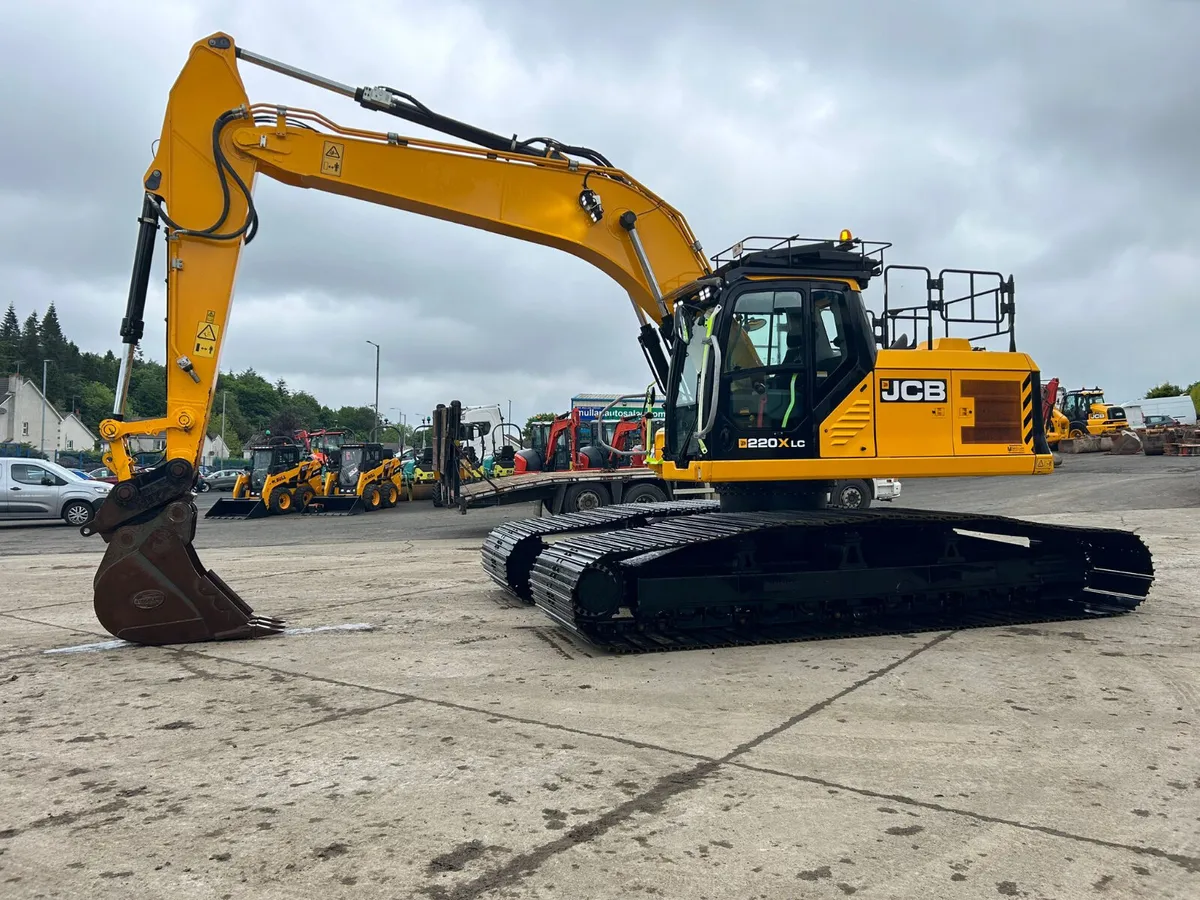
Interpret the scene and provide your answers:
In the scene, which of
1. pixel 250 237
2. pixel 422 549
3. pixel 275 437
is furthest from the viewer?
pixel 275 437

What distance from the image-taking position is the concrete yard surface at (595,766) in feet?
9.93

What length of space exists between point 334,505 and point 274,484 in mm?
1855

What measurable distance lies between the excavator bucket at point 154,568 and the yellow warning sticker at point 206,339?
903 mm

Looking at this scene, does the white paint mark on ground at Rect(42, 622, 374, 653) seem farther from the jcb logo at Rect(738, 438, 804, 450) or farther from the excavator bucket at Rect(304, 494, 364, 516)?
the excavator bucket at Rect(304, 494, 364, 516)

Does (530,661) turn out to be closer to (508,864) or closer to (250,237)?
(508,864)

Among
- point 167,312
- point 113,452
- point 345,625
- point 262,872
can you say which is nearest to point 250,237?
point 167,312

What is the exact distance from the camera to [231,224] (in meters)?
7.14

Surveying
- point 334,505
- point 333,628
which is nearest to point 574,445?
point 334,505

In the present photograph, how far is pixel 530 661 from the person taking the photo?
6.01m

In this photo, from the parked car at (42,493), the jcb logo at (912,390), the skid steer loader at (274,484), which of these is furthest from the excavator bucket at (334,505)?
the jcb logo at (912,390)

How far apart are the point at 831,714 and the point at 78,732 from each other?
383 cm

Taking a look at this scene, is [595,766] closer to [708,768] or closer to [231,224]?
[708,768]

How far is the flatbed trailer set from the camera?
17625 millimetres

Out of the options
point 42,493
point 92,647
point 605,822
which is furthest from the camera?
point 42,493
